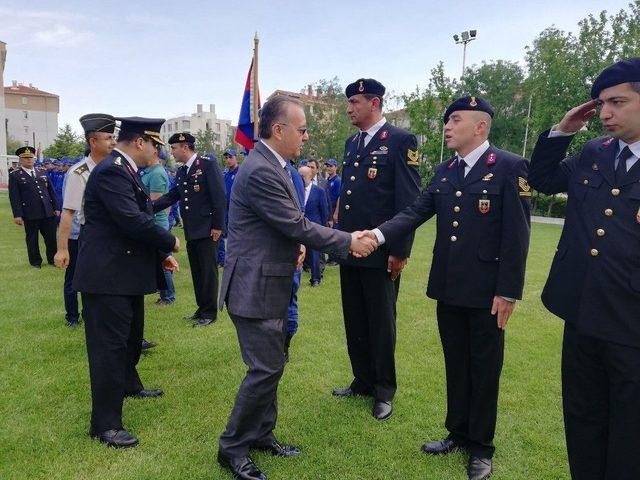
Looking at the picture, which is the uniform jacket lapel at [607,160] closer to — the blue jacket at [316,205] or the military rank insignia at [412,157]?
the military rank insignia at [412,157]

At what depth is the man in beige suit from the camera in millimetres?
2877

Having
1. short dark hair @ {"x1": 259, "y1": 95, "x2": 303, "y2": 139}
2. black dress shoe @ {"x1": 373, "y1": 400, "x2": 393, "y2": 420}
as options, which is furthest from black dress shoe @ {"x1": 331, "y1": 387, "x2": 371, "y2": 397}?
short dark hair @ {"x1": 259, "y1": 95, "x2": 303, "y2": 139}

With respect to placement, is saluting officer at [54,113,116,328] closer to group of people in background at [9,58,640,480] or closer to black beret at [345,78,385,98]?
group of people in background at [9,58,640,480]

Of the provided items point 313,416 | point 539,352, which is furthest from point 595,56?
point 313,416

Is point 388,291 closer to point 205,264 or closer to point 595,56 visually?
point 205,264

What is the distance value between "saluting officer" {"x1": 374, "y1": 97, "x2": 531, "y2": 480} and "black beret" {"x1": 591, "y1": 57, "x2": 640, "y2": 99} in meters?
0.80

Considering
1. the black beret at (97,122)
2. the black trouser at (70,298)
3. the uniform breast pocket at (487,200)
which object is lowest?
the black trouser at (70,298)

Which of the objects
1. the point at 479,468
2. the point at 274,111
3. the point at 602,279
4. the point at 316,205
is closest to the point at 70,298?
the point at 316,205

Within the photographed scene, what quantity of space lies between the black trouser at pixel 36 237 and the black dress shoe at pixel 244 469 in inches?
361

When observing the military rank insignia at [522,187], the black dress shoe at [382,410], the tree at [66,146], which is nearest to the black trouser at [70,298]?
the black dress shoe at [382,410]

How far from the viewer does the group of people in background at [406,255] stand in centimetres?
221

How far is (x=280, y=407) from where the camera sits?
398 centimetres

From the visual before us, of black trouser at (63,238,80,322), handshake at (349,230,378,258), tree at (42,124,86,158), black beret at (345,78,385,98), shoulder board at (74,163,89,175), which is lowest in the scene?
black trouser at (63,238,80,322)

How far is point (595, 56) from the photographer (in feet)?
112
